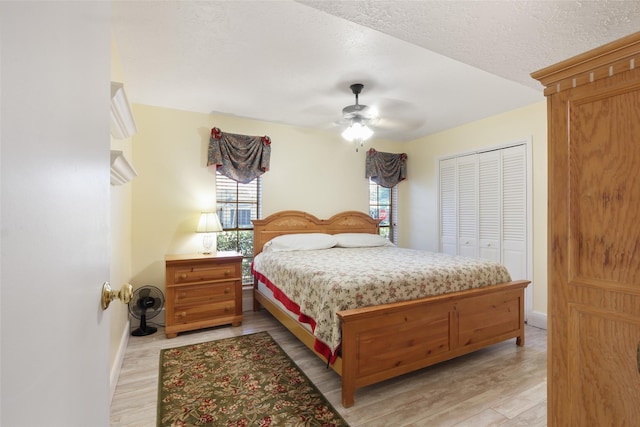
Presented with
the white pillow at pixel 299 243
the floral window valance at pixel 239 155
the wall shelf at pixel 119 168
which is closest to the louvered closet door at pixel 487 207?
the white pillow at pixel 299 243

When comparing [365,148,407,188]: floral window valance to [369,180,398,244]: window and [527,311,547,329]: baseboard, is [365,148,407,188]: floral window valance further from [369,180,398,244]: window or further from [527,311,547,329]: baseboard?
[527,311,547,329]: baseboard

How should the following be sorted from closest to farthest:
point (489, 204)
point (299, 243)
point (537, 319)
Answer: point (537, 319), point (299, 243), point (489, 204)

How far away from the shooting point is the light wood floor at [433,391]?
1.81 m

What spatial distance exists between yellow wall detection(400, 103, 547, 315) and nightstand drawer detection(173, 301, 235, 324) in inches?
124

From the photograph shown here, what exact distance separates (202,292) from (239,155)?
5.57ft

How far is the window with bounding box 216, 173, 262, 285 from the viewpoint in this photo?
12.8ft

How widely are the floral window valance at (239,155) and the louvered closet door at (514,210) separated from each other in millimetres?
3005

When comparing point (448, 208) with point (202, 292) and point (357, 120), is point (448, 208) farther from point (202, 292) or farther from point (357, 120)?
point (202, 292)

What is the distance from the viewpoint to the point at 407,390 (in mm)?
2105

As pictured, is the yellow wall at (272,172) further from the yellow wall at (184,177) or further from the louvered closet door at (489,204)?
the louvered closet door at (489,204)

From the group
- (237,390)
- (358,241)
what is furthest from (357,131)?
(237,390)

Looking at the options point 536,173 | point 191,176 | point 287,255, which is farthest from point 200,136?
point 536,173

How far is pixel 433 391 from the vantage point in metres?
2.09

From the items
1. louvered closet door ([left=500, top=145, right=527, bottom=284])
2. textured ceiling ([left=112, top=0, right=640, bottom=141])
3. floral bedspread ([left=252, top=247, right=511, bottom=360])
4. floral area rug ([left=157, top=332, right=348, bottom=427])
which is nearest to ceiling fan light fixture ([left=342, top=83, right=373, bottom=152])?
textured ceiling ([left=112, top=0, right=640, bottom=141])
